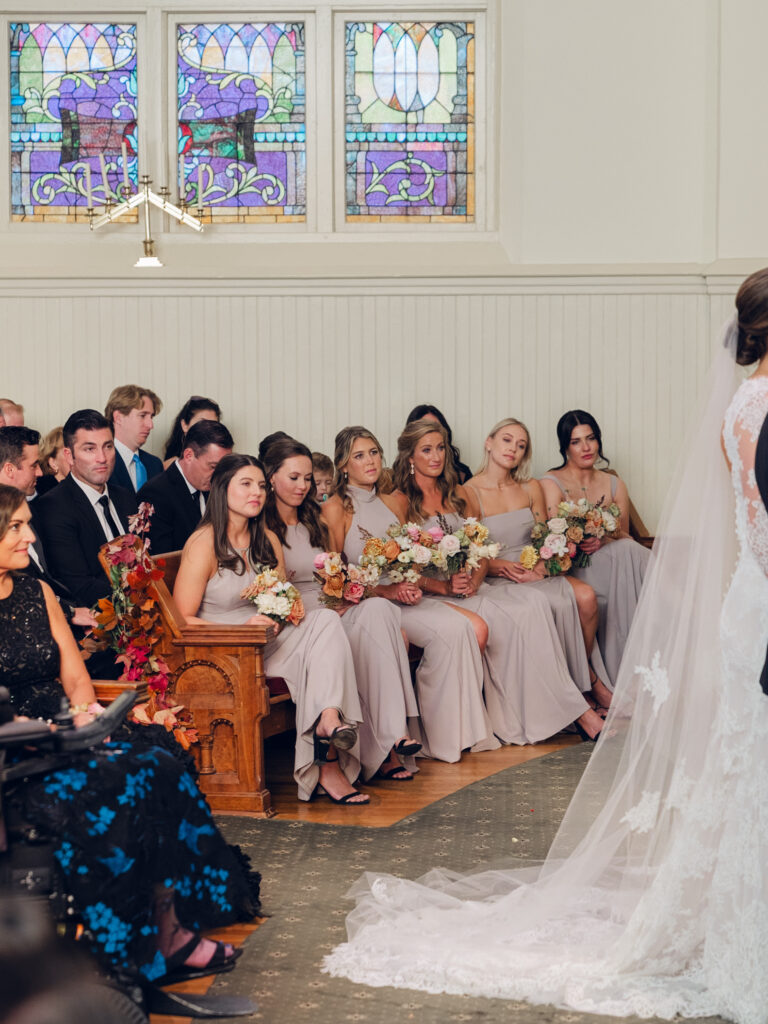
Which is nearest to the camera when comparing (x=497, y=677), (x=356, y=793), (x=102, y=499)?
(x=356, y=793)

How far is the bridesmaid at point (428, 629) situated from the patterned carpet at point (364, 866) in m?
0.42

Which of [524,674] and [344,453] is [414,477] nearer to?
[344,453]

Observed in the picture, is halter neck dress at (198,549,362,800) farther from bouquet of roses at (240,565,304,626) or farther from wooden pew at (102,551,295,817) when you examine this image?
wooden pew at (102,551,295,817)

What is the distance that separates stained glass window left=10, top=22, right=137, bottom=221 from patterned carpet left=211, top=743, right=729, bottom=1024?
529 centimetres

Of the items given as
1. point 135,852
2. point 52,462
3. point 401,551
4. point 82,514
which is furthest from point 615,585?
point 135,852

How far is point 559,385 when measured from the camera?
8.87 metres

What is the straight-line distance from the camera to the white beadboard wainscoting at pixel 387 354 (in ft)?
28.8

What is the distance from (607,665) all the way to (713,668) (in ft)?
12.5

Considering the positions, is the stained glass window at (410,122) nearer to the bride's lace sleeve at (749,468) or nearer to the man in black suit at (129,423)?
the man in black suit at (129,423)

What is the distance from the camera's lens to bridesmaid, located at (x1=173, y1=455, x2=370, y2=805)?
552 cm

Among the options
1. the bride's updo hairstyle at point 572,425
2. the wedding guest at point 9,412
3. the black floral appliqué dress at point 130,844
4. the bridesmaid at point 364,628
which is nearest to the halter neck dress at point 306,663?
the bridesmaid at point 364,628

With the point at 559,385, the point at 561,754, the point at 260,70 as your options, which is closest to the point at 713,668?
the point at 561,754

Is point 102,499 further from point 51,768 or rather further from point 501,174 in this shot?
point 501,174

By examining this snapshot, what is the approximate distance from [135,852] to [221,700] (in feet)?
6.90
